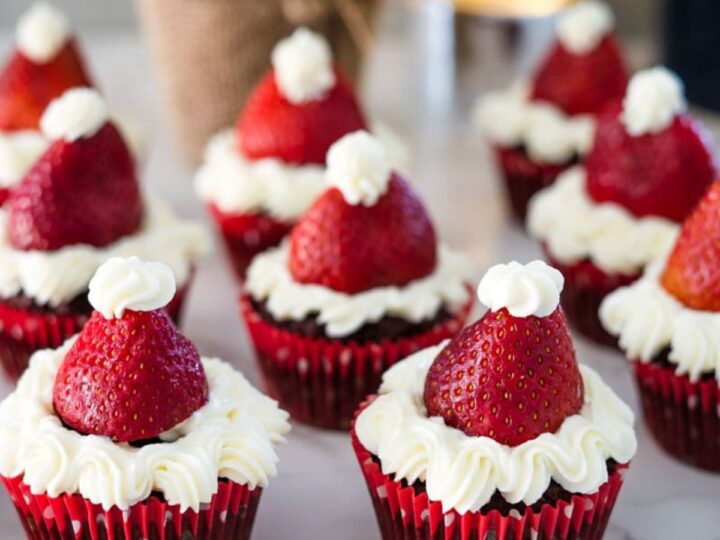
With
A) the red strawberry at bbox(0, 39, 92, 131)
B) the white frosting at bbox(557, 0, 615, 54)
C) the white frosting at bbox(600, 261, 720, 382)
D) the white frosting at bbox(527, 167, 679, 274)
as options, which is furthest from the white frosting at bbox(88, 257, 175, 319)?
the white frosting at bbox(557, 0, 615, 54)

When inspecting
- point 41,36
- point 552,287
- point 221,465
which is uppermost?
point 41,36

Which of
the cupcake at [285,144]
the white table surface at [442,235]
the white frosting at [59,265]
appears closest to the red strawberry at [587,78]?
the white table surface at [442,235]

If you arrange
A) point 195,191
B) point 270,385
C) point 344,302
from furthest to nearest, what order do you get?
point 195,191, point 270,385, point 344,302

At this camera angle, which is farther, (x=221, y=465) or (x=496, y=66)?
(x=496, y=66)

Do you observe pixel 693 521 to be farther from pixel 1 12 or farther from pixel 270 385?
pixel 1 12

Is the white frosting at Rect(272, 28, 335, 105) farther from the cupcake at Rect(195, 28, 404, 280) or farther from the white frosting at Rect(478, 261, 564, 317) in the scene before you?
the white frosting at Rect(478, 261, 564, 317)

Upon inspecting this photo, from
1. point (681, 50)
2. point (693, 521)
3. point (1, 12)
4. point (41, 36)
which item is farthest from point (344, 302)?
point (1, 12)

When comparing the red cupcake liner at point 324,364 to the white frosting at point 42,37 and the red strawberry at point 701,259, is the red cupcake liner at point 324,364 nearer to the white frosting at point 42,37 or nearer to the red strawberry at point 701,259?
the red strawberry at point 701,259
